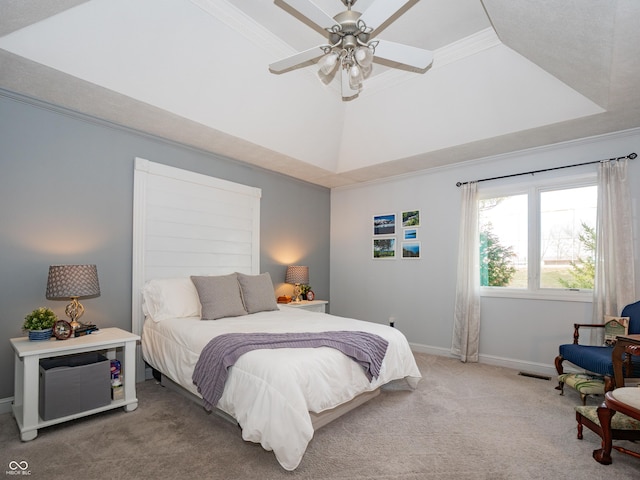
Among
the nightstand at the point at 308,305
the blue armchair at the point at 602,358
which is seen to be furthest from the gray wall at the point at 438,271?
the nightstand at the point at 308,305

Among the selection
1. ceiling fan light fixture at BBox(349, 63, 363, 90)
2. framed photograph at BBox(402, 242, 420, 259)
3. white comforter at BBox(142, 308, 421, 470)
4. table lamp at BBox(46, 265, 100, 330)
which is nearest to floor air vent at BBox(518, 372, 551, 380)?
white comforter at BBox(142, 308, 421, 470)

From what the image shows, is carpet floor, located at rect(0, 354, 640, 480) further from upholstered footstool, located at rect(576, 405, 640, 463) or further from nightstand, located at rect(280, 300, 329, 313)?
nightstand, located at rect(280, 300, 329, 313)

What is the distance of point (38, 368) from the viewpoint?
238cm

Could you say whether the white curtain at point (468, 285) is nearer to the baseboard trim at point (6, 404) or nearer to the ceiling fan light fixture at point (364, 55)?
the ceiling fan light fixture at point (364, 55)

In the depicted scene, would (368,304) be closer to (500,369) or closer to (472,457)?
(500,369)

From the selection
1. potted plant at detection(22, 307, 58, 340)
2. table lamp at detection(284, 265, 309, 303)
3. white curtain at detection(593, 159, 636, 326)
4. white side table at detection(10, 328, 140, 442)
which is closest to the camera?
white side table at detection(10, 328, 140, 442)

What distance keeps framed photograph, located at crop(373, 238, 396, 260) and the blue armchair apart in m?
2.39

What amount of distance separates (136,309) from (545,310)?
438 cm

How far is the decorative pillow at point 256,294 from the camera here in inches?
147

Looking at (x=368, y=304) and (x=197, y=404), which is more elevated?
(x=368, y=304)

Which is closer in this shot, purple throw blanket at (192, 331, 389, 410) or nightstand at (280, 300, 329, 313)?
purple throw blanket at (192, 331, 389, 410)

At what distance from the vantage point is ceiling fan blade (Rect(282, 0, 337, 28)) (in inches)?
71.8

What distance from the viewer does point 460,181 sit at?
4562 mm

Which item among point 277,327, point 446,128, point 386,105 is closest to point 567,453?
point 277,327
